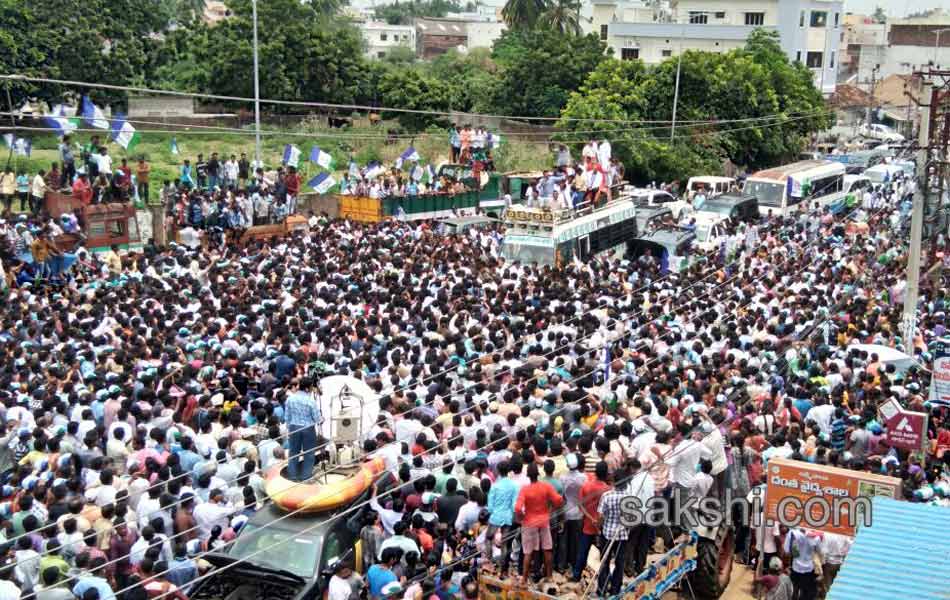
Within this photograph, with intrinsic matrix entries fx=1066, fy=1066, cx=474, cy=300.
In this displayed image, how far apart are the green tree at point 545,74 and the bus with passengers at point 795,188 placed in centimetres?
1457

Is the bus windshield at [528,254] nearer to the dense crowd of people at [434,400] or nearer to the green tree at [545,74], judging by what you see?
the dense crowd of people at [434,400]

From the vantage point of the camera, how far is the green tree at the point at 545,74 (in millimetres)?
46156

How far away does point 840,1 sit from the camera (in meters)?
61.1

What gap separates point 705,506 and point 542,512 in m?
1.81

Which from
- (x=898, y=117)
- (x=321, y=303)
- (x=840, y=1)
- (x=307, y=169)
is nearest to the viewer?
(x=321, y=303)

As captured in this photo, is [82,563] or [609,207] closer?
[82,563]

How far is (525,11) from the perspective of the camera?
61156 millimetres

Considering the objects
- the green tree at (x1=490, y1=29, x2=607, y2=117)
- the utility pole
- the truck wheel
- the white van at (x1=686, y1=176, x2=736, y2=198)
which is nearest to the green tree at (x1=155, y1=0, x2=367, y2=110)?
the green tree at (x1=490, y1=29, x2=607, y2=117)

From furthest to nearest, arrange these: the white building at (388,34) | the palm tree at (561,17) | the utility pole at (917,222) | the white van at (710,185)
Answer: the white building at (388,34)
the palm tree at (561,17)
the white van at (710,185)
the utility pole at (917,222)

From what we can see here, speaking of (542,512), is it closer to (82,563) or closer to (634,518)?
(634,518)

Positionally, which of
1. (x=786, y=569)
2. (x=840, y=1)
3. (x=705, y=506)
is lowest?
(x=786, y=569)

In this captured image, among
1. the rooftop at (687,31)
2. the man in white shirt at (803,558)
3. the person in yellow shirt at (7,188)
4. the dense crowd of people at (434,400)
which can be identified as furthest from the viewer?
the rooftop at (687,31)

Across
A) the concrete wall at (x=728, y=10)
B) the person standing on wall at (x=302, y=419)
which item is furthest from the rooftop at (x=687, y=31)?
the person standing on wall at (x=302, y=419)

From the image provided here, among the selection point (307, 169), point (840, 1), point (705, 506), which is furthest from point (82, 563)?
point (840, 1)
